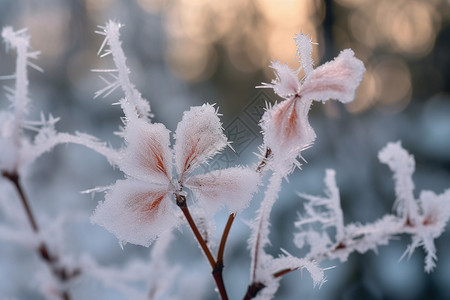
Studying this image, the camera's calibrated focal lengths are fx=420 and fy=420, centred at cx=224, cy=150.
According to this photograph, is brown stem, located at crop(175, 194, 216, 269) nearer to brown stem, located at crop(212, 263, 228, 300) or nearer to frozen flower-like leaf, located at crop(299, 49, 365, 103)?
brown stem, located at crop(212, 263, 228, 300)

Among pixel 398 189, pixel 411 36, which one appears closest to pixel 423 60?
pixel 411 36

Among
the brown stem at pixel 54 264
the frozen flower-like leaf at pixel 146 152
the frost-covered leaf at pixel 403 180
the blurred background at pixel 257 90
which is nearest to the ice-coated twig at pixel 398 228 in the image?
the frost-covered leaf at pixel 403 180

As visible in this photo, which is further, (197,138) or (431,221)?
(431,221)

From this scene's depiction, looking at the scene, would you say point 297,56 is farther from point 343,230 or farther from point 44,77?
point 44,77

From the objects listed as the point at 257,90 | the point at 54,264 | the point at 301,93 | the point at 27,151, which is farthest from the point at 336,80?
the point at 257,90

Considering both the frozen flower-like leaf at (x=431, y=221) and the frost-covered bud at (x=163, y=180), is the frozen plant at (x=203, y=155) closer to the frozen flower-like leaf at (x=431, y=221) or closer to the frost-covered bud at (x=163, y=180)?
the frost-covered bud at (x=163, y=180)

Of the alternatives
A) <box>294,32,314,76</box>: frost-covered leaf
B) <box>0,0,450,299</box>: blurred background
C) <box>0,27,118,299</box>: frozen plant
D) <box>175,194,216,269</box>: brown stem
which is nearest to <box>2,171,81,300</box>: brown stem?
<box>0,27,118,299</box>: frozen plant

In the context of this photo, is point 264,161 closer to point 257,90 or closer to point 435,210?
point 435,210
